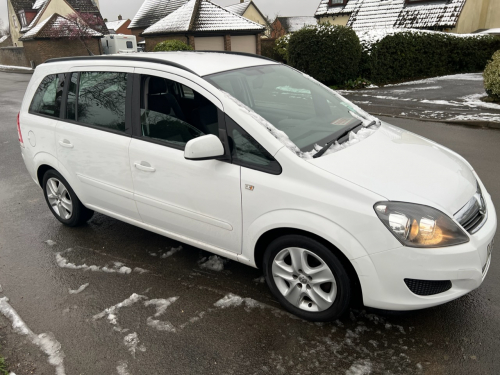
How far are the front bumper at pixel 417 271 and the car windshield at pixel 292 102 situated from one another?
0.92 m

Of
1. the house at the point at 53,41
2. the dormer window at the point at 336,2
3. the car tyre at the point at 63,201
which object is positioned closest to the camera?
the car tyre at the point at 63,201

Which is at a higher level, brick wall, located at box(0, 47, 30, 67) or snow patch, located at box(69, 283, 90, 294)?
brick wall, located at box(0, 47, 30, 67)

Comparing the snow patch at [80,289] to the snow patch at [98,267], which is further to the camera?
the snow patch at [98,267]

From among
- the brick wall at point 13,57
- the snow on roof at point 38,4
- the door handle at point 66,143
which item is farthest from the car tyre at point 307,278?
the snow on roof at point 38,4

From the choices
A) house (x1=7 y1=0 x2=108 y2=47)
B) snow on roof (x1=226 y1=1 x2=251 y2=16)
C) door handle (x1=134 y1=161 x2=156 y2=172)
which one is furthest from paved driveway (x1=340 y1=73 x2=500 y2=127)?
snow on roof (x1=226 y1=1 x2=251 y2=16)

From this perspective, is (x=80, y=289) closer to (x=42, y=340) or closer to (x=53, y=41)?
(x=42, y=340)

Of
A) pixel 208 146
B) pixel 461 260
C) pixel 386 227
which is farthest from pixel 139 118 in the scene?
pixel 461 260

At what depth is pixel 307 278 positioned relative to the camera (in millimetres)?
2836

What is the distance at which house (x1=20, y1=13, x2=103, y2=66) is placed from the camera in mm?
33594

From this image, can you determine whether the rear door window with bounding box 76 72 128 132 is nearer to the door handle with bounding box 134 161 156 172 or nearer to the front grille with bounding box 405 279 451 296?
the door handle with bounding box 134 161 156 172

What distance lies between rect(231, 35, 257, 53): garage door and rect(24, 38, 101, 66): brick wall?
40.4 ft

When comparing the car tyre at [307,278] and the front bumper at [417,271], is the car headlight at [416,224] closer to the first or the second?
the front bumper at [417,271]

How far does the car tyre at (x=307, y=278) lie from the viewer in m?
2.68

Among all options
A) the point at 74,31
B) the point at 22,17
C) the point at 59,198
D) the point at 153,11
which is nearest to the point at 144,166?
the point at 59,198
